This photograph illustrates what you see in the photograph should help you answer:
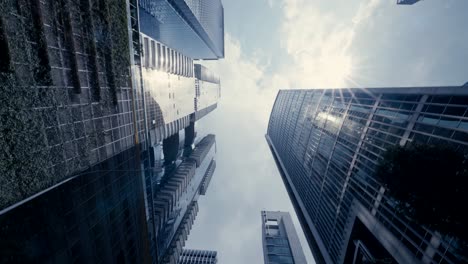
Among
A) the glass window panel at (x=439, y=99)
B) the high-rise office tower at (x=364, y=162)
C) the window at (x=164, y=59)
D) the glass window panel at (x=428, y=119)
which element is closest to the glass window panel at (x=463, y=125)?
the high-rise office tower at (x=364, y=162)

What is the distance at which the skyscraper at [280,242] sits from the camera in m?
96.7

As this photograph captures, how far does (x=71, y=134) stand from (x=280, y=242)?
118m

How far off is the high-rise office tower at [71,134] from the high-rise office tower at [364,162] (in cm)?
3060

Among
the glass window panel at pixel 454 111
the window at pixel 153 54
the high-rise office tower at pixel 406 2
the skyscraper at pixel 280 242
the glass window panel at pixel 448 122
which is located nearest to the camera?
the glass window panel at pixel 454 111

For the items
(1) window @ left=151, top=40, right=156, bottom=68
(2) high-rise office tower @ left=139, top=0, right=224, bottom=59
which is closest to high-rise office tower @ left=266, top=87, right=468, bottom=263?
(1) window @ left=151, top=40, right=156, bottom=68

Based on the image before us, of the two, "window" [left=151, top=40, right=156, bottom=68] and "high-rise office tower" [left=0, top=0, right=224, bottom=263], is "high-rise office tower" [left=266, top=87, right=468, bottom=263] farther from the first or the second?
"window" [left=151, top=40, right=156, bottom=68]

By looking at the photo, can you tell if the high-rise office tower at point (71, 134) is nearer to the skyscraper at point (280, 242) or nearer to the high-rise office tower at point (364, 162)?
the high-rise office tower at point (364, 162)

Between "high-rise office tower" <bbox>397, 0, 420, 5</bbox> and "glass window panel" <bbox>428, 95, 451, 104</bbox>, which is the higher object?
"high-rise office tower" <bbox>397, 0, 420, 5</bbox>

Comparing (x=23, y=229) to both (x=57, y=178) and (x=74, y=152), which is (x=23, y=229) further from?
(x=74, y=152)

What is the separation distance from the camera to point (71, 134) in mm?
15023

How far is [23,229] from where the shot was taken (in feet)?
→ 36.0

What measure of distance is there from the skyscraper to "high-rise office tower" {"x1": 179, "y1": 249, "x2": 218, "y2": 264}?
53.7 metres

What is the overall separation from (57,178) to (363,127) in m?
45.3

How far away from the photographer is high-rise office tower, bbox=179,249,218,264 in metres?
137
